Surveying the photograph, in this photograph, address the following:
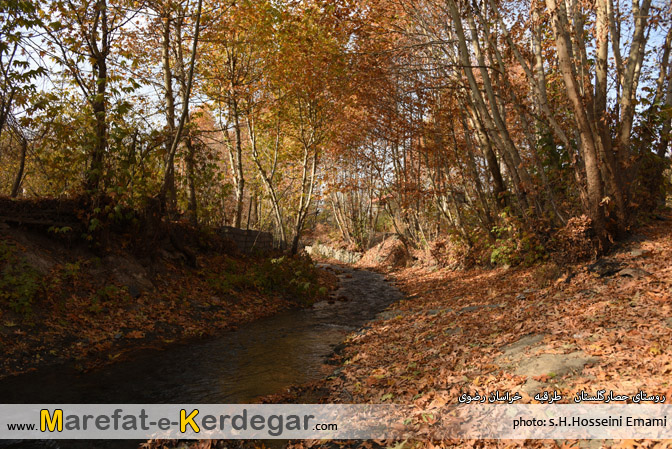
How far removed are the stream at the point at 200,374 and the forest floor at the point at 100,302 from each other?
1.56ft

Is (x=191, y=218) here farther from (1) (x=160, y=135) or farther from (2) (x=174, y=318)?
(2) (x=174, y=318)

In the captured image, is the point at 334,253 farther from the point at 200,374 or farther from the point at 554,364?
the point at 554,364

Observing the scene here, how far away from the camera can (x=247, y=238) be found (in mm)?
14898

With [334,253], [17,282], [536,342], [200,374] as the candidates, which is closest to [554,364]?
[536,342]

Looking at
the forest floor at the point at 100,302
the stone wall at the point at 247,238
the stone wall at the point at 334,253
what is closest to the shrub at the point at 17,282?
the forest floor at the point at 100,302

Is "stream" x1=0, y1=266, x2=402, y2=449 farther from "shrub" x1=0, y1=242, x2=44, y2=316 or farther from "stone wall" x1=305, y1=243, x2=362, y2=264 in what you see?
"stone wall" x1=305, y1=243, x2=362, y2=264

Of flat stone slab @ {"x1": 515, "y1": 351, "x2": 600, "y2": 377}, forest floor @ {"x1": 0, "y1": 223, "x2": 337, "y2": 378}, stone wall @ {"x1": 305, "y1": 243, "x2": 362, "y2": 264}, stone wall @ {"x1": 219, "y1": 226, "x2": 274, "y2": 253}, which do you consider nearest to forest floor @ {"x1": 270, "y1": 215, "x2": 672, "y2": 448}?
flat stone slab @ {"x1": 515, "y1": 351, "x2": 600, "y2": 377}

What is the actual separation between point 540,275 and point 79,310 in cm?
976

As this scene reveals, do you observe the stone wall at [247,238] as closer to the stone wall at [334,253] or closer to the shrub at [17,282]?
the shrub at [17,282]

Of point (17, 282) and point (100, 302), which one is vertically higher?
point (17, 282)

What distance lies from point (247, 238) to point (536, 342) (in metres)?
11.4

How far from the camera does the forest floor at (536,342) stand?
13.1 ft

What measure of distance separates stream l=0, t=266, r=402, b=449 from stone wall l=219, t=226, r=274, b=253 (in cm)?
519

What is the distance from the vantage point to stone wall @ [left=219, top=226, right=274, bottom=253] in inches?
558
